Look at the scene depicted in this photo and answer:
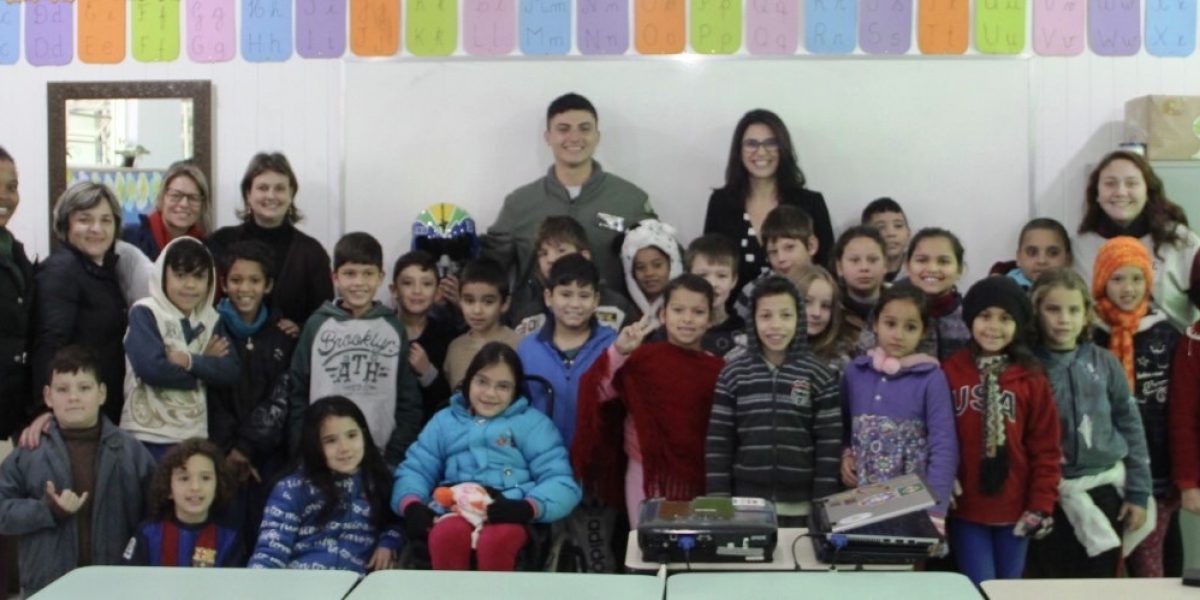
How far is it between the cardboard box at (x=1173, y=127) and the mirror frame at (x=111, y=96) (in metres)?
3.36

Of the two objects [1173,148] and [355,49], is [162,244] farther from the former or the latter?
[1173,148]

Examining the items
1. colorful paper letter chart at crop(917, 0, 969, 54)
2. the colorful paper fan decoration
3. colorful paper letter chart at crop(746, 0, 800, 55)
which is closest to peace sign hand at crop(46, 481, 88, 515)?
the colorful paper fan decoration

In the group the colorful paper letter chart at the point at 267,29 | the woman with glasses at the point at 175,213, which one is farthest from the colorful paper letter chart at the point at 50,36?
the woman with glasses at the point at 175,213

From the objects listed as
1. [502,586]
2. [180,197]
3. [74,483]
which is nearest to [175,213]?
[180,197]

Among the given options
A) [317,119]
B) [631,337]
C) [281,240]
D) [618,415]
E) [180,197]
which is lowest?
[618,415]

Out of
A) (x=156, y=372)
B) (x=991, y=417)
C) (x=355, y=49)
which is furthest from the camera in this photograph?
(x=355, y=49)

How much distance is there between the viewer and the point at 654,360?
11.6 feet

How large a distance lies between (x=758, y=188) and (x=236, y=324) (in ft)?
6.05

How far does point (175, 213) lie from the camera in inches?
168

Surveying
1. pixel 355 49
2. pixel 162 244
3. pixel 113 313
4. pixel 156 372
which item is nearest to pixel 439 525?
pixel 156 372

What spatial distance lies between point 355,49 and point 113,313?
1.41 m

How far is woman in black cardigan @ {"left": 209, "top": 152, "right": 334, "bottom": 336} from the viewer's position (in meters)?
4.20

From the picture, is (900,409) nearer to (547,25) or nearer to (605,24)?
(605,24)

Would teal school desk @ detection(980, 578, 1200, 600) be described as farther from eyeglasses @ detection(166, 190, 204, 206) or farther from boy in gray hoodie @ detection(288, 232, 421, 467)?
eyeglasses @ detection(166, 190, 204, 206)
